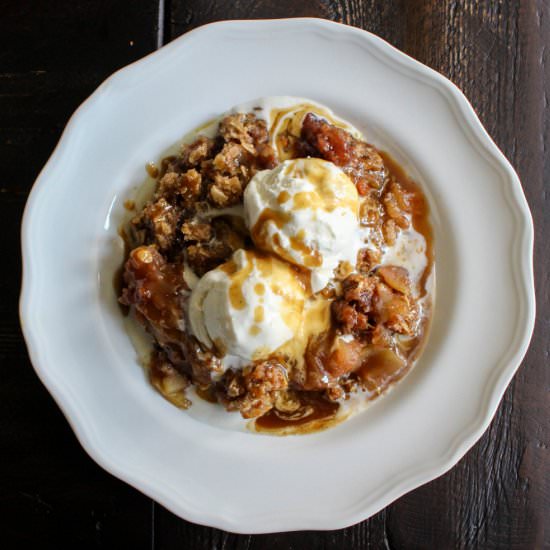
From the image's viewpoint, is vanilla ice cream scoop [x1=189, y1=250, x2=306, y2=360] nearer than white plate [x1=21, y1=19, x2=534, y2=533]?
Yes

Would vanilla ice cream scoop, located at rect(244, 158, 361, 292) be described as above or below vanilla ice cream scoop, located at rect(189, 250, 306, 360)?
above

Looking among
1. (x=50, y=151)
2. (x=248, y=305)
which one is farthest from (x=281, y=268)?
(x=50, y=151)

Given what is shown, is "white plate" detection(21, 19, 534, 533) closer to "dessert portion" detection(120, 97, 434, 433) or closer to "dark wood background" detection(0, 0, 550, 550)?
"dessert portion" detection(120, 97, 434, 433)

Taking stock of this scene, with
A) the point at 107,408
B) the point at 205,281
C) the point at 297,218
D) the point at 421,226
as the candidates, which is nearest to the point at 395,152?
the point at 421,226

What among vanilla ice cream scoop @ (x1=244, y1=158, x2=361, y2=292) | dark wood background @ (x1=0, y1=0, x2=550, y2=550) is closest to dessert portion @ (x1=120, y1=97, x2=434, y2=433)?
vanilla ice cream scoop @ (x1=244, y1=158, x2=361, y2=292)

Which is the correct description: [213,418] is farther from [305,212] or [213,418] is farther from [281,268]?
[305,212]

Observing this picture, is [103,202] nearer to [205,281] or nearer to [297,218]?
[205,281]
